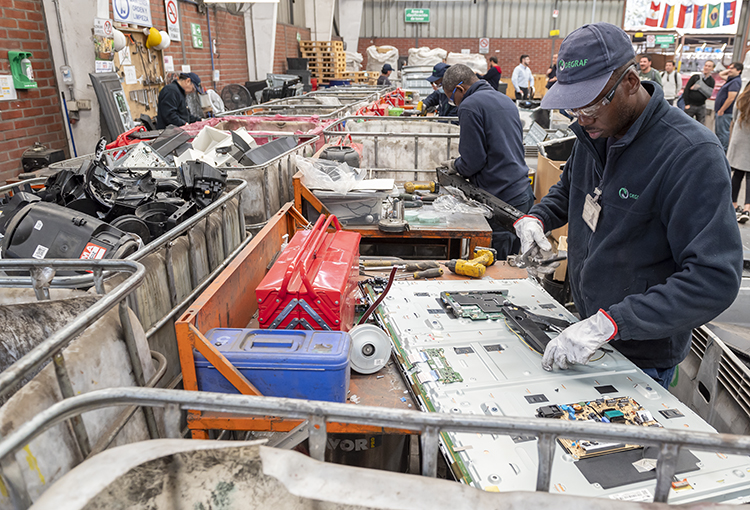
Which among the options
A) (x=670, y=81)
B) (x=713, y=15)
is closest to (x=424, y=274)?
(x=670, y=81)

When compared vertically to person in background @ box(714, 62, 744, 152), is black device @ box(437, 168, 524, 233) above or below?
below

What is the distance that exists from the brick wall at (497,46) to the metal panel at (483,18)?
13.3 inches

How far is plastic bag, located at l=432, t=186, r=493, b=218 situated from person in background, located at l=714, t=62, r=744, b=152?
657 centimetres

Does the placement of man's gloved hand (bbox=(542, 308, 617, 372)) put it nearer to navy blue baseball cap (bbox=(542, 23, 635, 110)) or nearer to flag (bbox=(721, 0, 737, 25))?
navy blue baseball cap (bbox=(542, 23, 635, 110))

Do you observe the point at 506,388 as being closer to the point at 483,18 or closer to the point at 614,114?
the point at 614,114

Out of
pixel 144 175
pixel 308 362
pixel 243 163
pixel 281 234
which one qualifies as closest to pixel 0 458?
pixel 308 362

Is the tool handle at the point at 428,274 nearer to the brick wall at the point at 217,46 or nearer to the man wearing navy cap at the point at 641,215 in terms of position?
the man wearing navy cap at the point at 641,215

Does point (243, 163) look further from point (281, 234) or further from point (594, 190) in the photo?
point (594, 190)

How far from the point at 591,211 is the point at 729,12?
20941mm

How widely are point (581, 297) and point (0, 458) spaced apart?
187cm

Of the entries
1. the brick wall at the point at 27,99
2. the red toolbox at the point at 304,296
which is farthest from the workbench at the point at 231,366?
the brick wall at the point at 27,99

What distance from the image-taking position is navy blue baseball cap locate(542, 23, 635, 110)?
1519 millimetres

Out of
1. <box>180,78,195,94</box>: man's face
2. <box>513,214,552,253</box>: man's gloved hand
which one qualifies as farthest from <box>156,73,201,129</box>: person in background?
<box>513,214,552,253</box>: man's gloved hand

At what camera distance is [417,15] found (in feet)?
71.0
